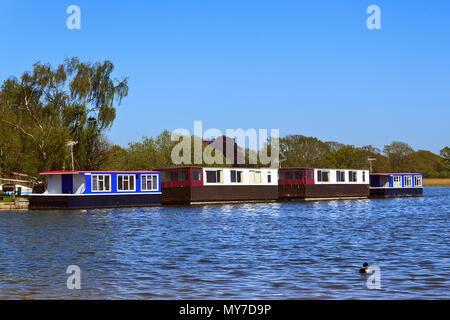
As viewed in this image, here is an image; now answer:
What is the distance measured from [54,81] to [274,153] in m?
60.9

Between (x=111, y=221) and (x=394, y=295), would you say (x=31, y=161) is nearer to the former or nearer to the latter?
(x=111, y=221)

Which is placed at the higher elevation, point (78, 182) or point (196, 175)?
point (196, 175)

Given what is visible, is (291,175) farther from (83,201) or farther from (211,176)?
(83,201)

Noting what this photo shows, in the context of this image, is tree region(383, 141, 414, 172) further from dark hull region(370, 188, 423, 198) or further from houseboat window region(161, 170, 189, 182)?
houseboat window region(161, 170, 189, 182)

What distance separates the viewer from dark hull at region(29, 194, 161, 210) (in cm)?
4647

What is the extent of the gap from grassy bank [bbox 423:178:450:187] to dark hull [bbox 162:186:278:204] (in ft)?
303

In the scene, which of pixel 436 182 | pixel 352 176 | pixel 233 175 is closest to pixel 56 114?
pixel 233 175

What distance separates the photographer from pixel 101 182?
1938 inches

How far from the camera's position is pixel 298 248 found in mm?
22016

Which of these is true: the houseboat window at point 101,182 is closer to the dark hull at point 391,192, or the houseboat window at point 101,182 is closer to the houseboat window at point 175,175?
the houseboat window at point 175,175

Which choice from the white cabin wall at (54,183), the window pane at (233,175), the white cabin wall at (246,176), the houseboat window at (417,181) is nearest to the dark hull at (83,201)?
the white cabin wall at (54,183)

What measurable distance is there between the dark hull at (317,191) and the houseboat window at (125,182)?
22586mm

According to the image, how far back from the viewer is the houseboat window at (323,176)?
222 feet

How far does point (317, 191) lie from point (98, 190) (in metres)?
28.3
